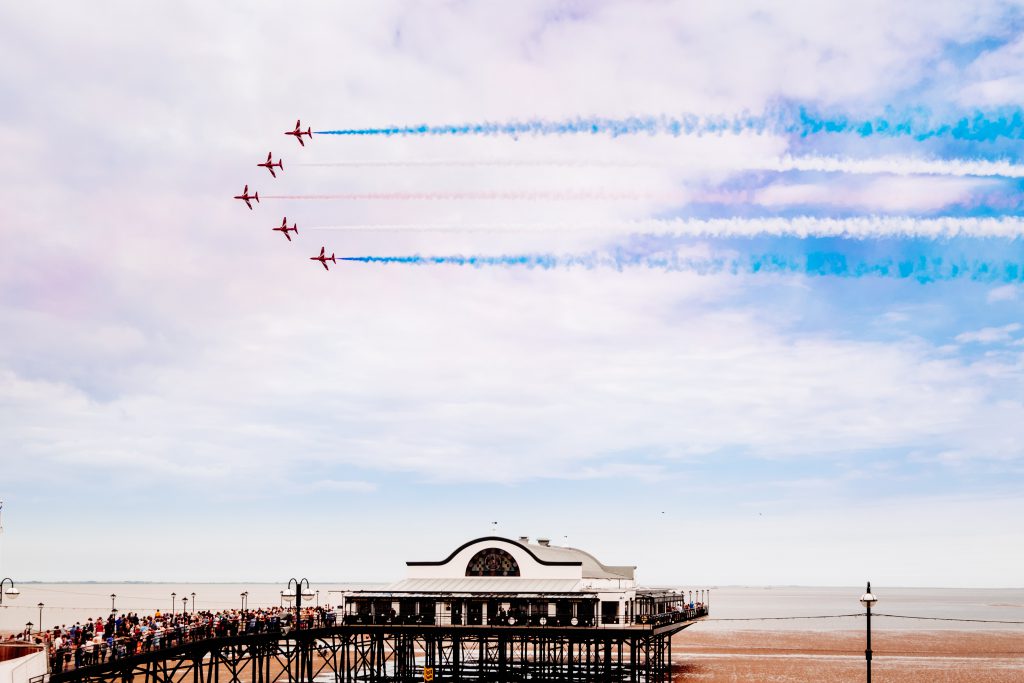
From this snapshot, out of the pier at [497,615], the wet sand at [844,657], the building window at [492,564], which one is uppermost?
the building window at [492,564]

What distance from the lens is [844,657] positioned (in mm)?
114812

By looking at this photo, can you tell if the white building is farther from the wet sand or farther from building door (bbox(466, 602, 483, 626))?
the wet sand

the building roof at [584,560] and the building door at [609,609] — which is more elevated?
the building roof at [584,560]

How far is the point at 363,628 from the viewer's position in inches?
2554

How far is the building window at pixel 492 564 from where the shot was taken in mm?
69500

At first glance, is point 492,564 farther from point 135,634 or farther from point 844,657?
point 844,657

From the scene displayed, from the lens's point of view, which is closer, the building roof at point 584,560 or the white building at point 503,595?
the white building at point 503,595

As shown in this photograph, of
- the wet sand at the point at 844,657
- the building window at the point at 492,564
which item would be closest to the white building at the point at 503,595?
the building window at the point at 492,564

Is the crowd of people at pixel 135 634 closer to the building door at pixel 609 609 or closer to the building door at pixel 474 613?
the building door at pixel 474 613

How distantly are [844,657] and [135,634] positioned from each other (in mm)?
89052

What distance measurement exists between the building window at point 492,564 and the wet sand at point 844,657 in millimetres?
26455

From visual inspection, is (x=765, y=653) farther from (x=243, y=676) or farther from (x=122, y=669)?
(x=122, y=669)

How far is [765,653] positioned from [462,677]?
61091 mm

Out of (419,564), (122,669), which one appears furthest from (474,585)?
(122,669)
